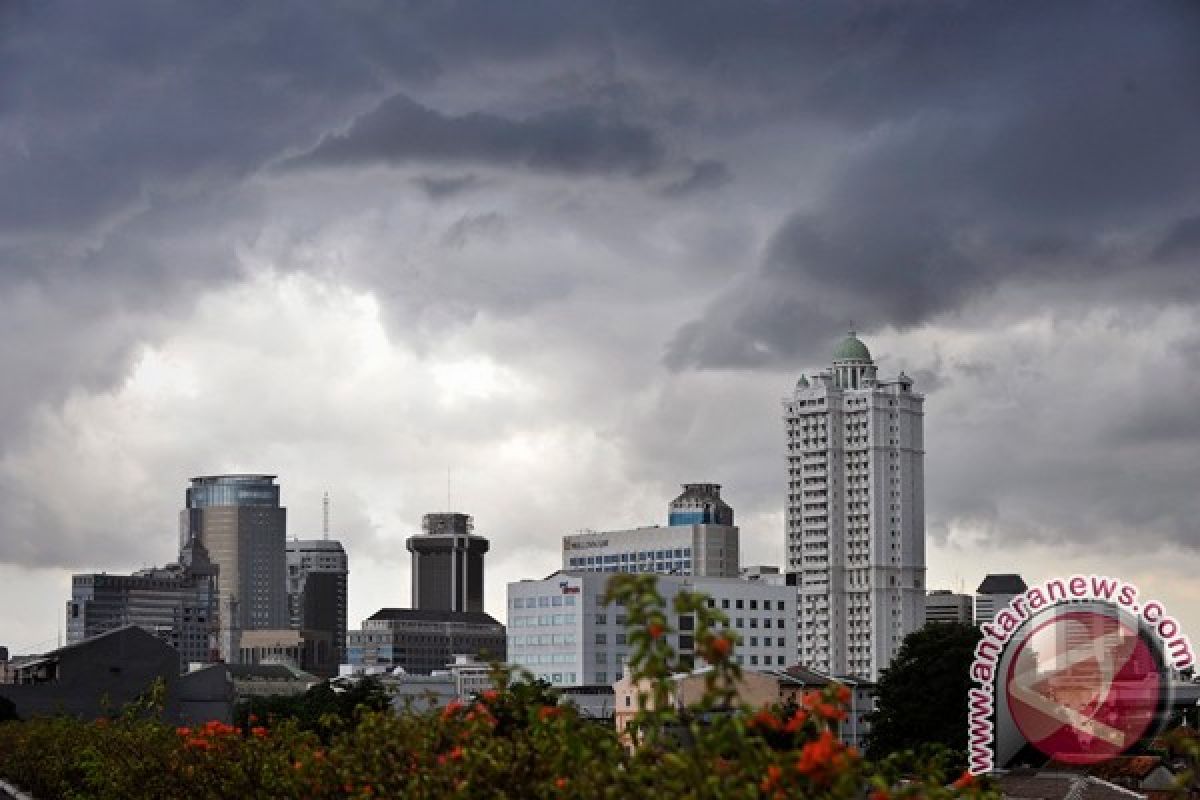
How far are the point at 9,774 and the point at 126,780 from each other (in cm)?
3211

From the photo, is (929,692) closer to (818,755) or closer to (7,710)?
(7,710)

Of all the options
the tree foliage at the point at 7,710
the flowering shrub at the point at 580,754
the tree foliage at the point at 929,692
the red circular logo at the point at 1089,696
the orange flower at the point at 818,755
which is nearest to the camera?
the orange flower at the point at 818,755

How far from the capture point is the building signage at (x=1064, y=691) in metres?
94.1

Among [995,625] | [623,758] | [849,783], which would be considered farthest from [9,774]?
[849,783]

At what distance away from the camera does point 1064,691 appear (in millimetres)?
126188

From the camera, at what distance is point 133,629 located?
148 m

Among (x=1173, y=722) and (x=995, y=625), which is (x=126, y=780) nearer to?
(x=995, y=625)

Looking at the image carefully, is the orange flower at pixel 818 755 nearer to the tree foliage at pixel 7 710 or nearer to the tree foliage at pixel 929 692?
the tree foliage at pixel 7 710

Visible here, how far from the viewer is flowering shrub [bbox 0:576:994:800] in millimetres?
19906

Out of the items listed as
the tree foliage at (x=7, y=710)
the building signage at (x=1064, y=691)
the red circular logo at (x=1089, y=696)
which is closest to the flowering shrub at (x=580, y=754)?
the building signage at (x=1064, y=691)

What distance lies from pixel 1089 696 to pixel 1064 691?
205 cm

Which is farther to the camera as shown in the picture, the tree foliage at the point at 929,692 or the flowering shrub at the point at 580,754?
the tree foliage at the point at 929,692

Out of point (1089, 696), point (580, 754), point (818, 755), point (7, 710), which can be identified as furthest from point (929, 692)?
point (818, 755)

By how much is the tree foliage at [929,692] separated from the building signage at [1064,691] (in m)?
5.11
